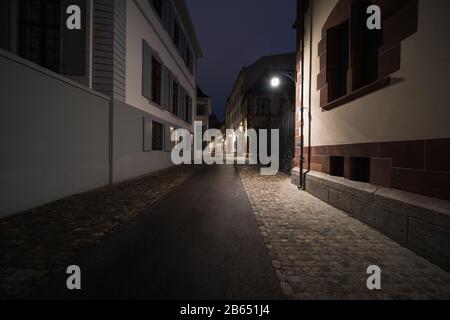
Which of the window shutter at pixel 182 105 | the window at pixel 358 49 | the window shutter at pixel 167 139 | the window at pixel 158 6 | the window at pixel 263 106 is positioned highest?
the window at pixel 158 6

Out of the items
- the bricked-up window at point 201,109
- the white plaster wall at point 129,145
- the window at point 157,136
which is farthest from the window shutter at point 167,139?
the bricked-up window at point 201,109

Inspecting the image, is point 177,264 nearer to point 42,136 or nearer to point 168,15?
point 42,136

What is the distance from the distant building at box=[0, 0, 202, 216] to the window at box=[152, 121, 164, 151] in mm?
51

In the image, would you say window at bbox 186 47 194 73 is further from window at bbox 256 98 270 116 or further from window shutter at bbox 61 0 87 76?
window shutter at bbox 61 0 87 76

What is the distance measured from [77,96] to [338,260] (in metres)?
6.66

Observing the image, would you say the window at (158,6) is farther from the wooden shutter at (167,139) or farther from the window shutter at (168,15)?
the wooden shutter at (167,139)

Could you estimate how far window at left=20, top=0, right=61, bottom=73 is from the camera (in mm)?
7012

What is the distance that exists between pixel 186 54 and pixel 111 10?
11504mm

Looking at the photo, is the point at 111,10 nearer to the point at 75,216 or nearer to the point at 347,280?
the point at 75,216

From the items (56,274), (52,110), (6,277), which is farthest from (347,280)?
(52,110)

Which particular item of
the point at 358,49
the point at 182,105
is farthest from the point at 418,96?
the point at 182,105

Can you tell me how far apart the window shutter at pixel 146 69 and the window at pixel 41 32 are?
3089 mm

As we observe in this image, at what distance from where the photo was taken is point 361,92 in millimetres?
4293

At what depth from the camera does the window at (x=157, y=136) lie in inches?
467
